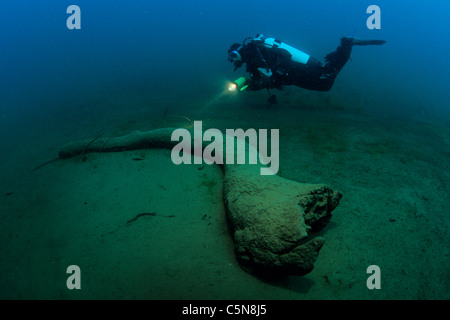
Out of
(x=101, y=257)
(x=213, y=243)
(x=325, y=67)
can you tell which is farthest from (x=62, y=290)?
(x=325, y=67)

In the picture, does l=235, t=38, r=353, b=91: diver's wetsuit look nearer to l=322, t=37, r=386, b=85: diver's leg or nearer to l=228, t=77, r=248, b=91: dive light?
l=322, t=37, r=386, b=85: diver's leg

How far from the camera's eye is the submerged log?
186cm

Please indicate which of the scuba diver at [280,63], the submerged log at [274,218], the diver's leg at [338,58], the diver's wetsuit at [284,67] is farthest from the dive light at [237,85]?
the submerged log at [274,218]

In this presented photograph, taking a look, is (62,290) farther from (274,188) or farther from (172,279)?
(274,188)

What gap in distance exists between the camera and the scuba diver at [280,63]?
5.82m

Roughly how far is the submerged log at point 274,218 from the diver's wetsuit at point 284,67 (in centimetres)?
396

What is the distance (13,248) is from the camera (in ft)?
8.05
